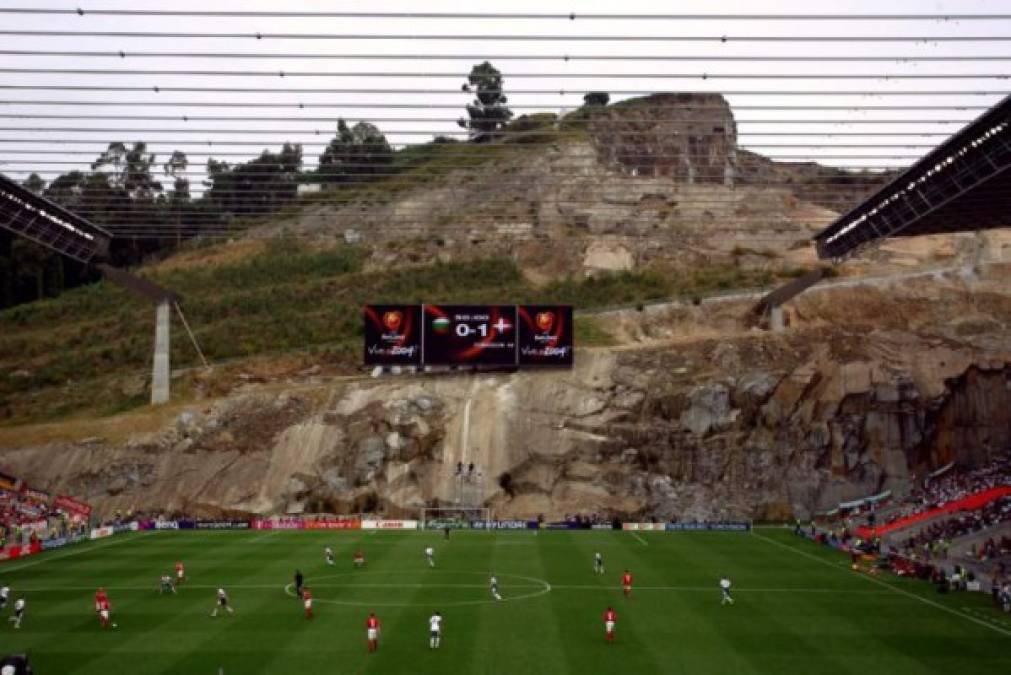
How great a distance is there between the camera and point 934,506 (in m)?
67.4

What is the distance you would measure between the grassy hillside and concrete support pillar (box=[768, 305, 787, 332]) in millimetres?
14219

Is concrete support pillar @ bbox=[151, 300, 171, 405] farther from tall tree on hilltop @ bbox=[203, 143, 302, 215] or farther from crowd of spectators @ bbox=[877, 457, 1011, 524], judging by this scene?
crowd of spectators @ bbox=[877, 457, 1011, 524]

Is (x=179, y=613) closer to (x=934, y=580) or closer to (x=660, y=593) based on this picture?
(x=660, y=593)

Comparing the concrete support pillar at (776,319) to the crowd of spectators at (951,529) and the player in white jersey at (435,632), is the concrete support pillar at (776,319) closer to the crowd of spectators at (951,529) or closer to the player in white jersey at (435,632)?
the crowd of spectators at (951,529)

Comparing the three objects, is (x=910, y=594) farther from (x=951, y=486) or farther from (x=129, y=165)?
(x=129, y=165)

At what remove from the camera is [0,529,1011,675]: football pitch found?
34594 millimetres

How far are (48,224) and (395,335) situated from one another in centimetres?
2522

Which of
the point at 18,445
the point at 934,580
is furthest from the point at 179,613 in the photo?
the point at 18,445

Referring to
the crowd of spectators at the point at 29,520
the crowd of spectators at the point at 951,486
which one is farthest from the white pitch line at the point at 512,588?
the crowd of spectators at the point at 951,486

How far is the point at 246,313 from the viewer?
112312 mm

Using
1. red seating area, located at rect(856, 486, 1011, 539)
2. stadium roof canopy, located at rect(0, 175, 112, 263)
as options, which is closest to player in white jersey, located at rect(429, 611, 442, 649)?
red seating area, located at rect(856, 486, 1011, 539)

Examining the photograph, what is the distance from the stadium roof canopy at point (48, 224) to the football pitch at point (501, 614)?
19594mm

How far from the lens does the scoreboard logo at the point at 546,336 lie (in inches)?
3248

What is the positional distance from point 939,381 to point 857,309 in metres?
14.5
